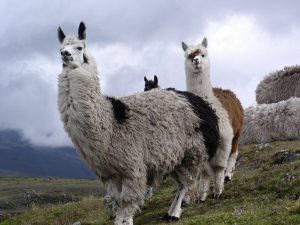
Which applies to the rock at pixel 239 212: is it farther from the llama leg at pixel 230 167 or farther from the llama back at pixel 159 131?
the llama leg at pixel 230 167

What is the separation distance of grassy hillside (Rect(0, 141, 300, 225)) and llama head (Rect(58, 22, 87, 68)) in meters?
3.78

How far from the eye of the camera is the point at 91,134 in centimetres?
994

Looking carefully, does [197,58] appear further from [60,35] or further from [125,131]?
[60,35]

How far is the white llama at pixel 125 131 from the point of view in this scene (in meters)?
9.98

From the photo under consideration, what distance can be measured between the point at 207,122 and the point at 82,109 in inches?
129

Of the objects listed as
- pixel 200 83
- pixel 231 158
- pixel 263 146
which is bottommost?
pixel 231 158

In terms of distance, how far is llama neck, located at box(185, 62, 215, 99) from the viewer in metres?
13.7

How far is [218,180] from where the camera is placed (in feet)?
43.1

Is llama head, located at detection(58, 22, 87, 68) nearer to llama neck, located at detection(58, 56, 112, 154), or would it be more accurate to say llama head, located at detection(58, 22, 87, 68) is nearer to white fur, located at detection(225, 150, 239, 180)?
llama neck, located at detection(58, 56, 112, 154)

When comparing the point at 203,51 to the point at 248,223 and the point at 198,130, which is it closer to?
the point at 198,130

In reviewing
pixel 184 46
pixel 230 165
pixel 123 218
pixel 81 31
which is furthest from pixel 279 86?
pixel 123 218

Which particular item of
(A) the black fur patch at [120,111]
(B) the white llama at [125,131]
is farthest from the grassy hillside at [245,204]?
(A) the black fur patch at [120,111]

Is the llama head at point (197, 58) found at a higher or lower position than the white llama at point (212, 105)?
higher

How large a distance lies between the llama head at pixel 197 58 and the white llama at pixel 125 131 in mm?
2351
